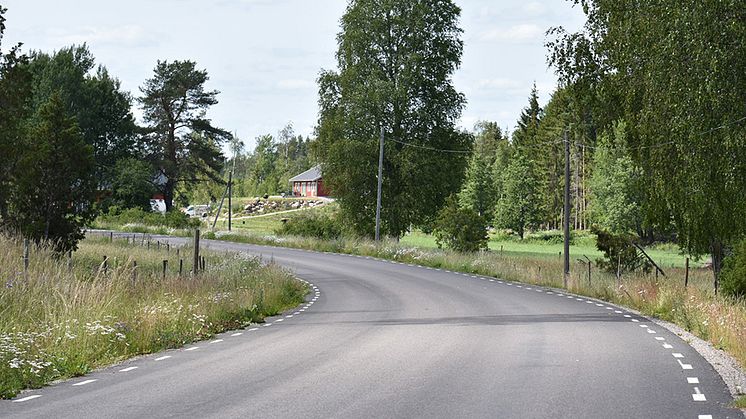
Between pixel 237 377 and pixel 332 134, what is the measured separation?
4788cm

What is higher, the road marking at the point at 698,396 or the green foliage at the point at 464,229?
the green foliage at the point at 464,229

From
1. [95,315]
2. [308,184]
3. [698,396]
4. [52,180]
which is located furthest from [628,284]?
[308,184]

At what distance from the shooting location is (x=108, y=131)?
308ft

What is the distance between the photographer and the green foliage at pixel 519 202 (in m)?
108

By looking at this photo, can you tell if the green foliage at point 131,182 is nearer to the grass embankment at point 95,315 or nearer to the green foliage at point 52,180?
the green foliage at point 52,180

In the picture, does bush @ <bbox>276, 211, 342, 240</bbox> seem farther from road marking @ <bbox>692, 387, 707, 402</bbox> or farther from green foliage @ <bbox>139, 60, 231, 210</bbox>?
road marking @ <bbox>692, 387, 707, 402</bbox>

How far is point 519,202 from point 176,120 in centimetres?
3869

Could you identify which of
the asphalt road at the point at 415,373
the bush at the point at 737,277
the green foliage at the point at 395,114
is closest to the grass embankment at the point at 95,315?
the asphalt road at the point at 415,373

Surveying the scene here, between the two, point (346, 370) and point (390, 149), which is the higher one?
point (390, 149)

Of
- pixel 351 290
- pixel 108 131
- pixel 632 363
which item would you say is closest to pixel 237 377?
pixel 632 363

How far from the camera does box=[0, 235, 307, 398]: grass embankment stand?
45.6 feet

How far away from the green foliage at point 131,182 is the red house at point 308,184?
6645 centimetres

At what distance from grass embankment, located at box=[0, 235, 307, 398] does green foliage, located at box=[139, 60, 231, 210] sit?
2666 inches

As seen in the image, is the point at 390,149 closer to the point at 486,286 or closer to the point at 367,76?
the point at 367,76
